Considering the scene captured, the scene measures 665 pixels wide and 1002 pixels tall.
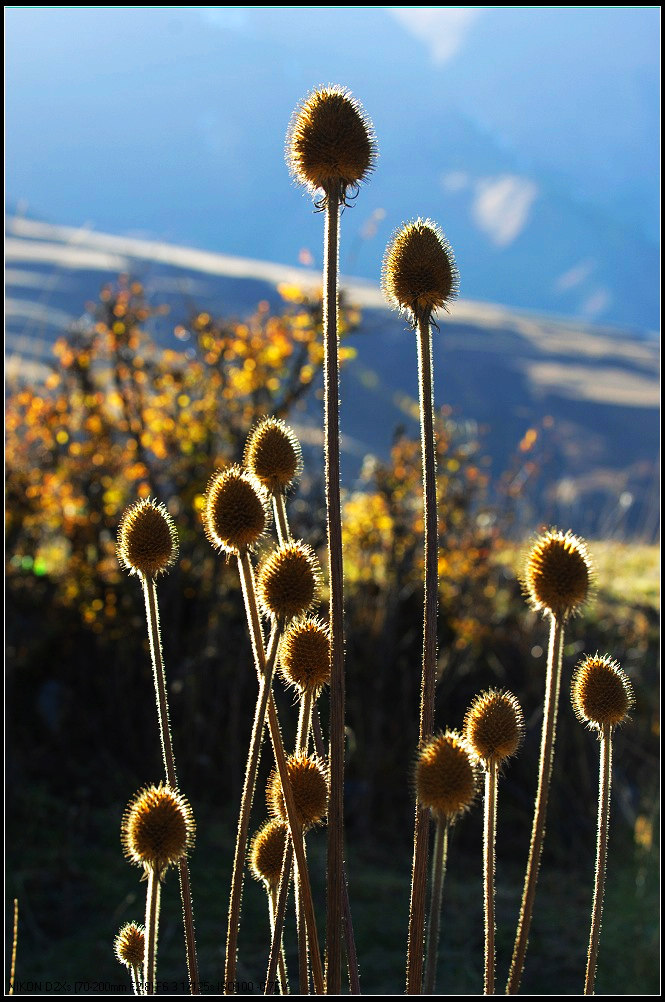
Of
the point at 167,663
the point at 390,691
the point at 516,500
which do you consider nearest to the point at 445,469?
the point at 516,500

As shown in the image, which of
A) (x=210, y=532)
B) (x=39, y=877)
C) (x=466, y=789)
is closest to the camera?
(x=466, y=789)

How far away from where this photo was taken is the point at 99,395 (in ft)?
18.4

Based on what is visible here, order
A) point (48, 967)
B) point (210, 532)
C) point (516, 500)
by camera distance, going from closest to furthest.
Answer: point (210, 532)
point (48, 967)
point (516, 500)

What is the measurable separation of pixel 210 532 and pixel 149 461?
13.2ft

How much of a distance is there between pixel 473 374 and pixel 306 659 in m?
19.0

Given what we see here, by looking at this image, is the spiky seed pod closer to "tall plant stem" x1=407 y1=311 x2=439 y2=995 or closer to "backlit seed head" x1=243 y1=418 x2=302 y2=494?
"tall plant stem" x1=407 y1=311 x2=439 y2=995

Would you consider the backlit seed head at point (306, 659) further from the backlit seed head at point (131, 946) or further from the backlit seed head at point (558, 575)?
the backlit seed head at point (131, 946)

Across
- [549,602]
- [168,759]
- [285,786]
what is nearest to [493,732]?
[549,602]

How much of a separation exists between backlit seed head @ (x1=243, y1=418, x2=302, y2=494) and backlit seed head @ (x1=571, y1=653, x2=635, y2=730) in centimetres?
53

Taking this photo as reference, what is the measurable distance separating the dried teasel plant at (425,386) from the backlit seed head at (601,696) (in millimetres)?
261

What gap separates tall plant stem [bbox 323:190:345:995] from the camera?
1.23 m

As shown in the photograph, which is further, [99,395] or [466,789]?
[99,395]

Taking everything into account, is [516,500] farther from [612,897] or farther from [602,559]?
[612,897]

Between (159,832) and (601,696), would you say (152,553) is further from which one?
(601,696)
